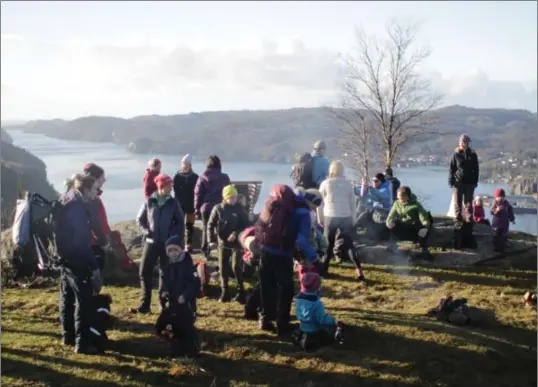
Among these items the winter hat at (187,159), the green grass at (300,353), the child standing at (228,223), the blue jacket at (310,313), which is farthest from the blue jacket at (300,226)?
the winter hat at (187,159)

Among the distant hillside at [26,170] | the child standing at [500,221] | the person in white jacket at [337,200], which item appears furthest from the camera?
the distant hillside at [26,170]

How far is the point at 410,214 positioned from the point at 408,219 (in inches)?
4.5

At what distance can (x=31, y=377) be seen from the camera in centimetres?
617

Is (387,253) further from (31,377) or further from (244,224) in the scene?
(31,377)

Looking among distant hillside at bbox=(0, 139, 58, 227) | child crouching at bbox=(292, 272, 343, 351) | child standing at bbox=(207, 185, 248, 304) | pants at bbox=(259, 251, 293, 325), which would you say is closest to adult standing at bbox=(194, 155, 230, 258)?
child standing at bbox=(207, 185, 248, 304)

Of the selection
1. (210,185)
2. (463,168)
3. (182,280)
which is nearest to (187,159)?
(210,185)

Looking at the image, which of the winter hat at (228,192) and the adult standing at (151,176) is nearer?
the winter hat at (228,192)

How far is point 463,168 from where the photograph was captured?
11.4 meters

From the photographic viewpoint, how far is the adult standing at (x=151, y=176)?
10.6 metres

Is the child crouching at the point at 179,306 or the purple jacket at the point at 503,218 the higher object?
the purple jacket at the point at 503,218

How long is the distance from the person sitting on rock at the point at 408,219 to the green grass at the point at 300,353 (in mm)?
1776

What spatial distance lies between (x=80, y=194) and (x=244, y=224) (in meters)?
2.85

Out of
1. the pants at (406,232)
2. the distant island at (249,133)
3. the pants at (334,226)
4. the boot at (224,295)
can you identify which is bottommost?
the boot at (224,295)

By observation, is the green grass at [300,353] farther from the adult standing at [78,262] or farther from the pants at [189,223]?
the pants at [189,223]
